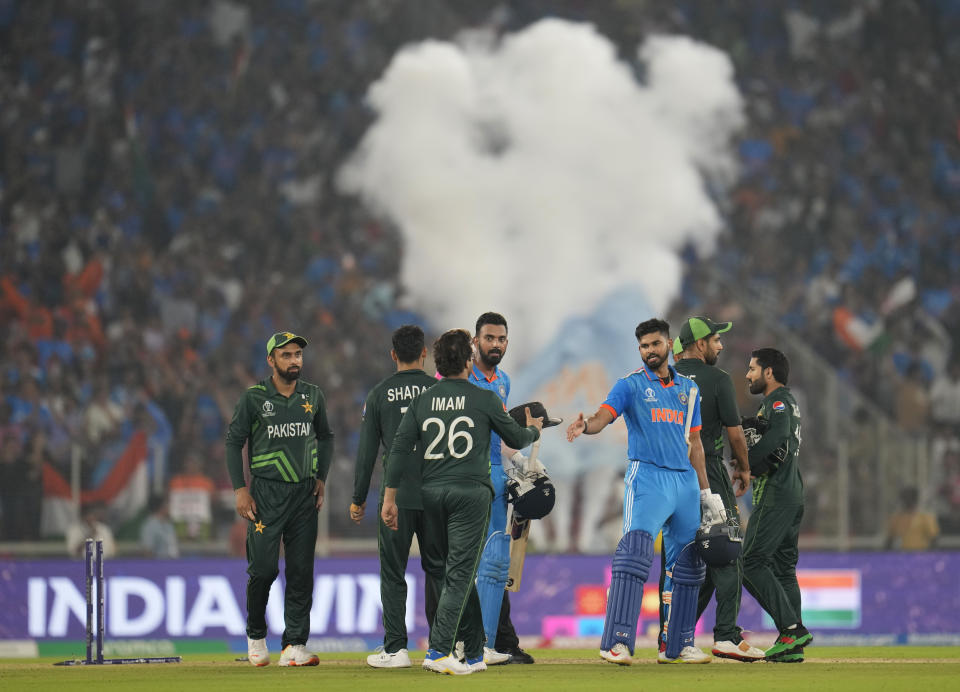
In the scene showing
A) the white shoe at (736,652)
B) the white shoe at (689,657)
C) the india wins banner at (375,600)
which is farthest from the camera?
the india wins banner at (375,600)

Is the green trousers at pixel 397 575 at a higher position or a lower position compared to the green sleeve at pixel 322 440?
lower

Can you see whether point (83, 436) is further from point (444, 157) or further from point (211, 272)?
point (444, 157)

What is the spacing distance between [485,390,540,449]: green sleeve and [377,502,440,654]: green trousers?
845 mm

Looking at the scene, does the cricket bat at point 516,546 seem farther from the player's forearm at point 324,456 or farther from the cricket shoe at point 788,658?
the cricket shoe at point 788,658

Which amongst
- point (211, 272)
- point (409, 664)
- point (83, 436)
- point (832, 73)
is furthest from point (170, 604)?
point (832, 73)

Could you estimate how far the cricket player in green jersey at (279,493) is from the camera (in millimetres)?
9352

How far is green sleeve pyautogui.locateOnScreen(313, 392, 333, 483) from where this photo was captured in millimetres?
9656

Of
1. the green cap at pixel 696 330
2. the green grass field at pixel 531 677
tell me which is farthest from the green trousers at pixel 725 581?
the green cap at pixel 696 330

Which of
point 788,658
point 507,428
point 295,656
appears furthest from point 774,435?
point 295,656

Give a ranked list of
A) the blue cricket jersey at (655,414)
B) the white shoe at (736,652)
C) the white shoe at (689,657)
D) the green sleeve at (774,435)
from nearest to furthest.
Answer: the blue cricket jersey at (655,414), the white shoe at (689,657), the white shoe at (736,652), the green sleeve at (774,435)

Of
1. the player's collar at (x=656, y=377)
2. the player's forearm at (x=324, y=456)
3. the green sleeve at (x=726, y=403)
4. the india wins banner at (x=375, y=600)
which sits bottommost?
the india wins banner at (x=375, y=600)

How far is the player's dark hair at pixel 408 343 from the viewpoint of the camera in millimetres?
9188

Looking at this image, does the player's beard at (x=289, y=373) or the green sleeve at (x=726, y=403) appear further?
the player's beard at (x=289, y=373)

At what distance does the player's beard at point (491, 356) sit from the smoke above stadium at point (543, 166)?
492 inches
